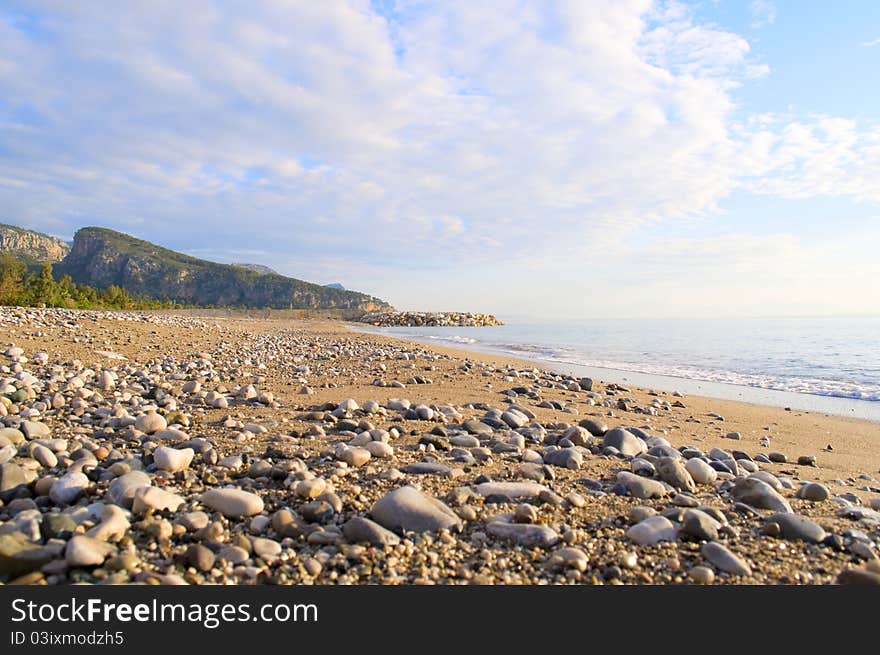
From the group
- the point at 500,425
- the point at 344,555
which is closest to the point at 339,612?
the point at 344,555

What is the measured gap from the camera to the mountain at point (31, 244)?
130m

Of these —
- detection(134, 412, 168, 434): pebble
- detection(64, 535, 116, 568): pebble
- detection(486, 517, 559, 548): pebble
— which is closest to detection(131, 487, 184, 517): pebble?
detection(64, 535, 116, 568): pebble

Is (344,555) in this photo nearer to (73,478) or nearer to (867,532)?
(73,478)

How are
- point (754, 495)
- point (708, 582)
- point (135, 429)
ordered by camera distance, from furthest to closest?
point (135, 429) < point (754, 495) < point (708, 582)

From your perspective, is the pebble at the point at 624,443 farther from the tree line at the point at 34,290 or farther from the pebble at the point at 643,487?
the tree line at the point at 34,290

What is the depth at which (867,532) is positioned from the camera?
281cm

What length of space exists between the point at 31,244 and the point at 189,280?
7499 cm

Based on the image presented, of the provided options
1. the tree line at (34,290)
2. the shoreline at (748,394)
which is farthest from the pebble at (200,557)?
the tree line at (34,290)

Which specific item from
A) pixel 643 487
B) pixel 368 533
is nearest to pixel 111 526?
pixel 368 533

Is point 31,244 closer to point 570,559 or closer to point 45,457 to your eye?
point 45,457

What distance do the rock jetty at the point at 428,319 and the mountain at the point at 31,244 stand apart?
4116 inches

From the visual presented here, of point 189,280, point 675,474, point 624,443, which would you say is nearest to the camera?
point 675,474

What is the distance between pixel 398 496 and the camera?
271 centimetres

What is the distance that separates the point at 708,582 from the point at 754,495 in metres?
1.18
